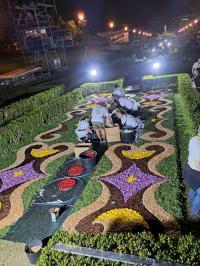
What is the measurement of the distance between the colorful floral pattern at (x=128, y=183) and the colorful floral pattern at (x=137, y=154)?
867 millimetres

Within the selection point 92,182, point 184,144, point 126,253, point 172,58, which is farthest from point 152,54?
point 126,253

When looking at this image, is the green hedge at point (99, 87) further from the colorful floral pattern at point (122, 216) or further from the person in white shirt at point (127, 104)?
the colorful floral pattern at point (122, 216)

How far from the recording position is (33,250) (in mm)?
5762

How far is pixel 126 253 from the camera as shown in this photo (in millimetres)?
4062

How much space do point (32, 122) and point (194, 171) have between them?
9.75 metres

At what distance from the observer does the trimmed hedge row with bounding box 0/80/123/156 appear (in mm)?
12195

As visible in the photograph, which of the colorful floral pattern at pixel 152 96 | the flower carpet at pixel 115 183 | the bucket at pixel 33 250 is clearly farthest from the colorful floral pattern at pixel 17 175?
the colorful floral pattern at pixel 152 96

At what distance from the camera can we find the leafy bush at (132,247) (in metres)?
3.88

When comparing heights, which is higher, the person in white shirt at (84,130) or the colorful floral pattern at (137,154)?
the person in white shirt at (84,130)

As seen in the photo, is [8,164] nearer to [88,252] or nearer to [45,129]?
[45,129]

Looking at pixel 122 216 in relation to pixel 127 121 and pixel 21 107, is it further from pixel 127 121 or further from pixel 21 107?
pixel 21 107

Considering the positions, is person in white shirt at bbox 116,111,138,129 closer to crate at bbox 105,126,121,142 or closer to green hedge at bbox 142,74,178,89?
crate at bbox 105,126,121,142

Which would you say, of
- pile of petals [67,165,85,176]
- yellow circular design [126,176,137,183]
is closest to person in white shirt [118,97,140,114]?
pile of petals [67,165,85,176]

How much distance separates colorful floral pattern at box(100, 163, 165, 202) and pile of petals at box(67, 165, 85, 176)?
1.00m
